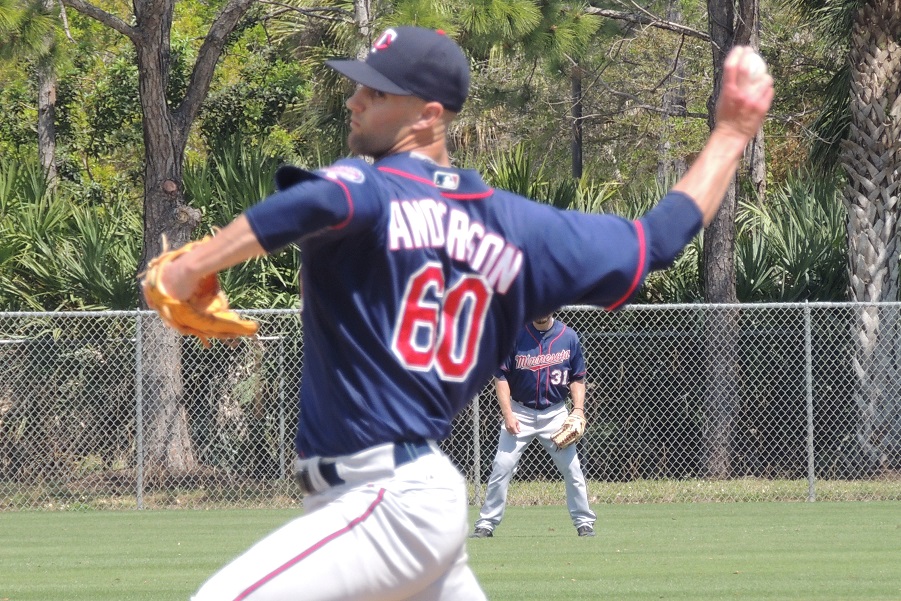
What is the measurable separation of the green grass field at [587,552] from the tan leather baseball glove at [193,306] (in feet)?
17.0

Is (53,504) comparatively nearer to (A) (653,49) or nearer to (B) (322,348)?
(B) (322,348)

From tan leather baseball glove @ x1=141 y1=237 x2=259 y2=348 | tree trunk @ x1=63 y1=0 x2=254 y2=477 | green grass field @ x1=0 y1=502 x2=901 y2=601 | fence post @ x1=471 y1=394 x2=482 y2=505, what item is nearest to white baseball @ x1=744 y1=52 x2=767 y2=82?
tan leather baseball glove @ x1=141 y1=237 x2=259 y2=348

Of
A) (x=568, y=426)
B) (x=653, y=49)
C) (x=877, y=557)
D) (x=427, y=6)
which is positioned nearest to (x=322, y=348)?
(x=877, y=557)

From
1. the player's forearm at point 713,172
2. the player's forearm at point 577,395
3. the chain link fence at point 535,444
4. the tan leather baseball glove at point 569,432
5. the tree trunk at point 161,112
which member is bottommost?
the chain link fence at point 535,444

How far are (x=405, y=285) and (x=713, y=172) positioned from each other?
2.66 ft

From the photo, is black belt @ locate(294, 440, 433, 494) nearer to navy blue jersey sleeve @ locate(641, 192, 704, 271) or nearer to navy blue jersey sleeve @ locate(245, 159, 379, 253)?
navy blue jersey sleeve @ locate(245, 159, 379, 253)

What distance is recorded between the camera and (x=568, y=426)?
11.1 m

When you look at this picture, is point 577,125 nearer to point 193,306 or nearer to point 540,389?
point 540,389

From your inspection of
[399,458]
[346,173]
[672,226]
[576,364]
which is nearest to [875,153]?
[576,364]

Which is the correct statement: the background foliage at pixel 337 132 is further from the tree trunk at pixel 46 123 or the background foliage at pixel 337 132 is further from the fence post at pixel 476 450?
the fence post at pixel 476 450

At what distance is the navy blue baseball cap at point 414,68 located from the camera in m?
2.95

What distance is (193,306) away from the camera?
2787 millimetres

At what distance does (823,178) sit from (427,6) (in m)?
8.21

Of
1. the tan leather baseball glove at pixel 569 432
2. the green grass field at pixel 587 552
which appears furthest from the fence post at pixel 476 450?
the tan leather baseball glove at pixel 569 432
